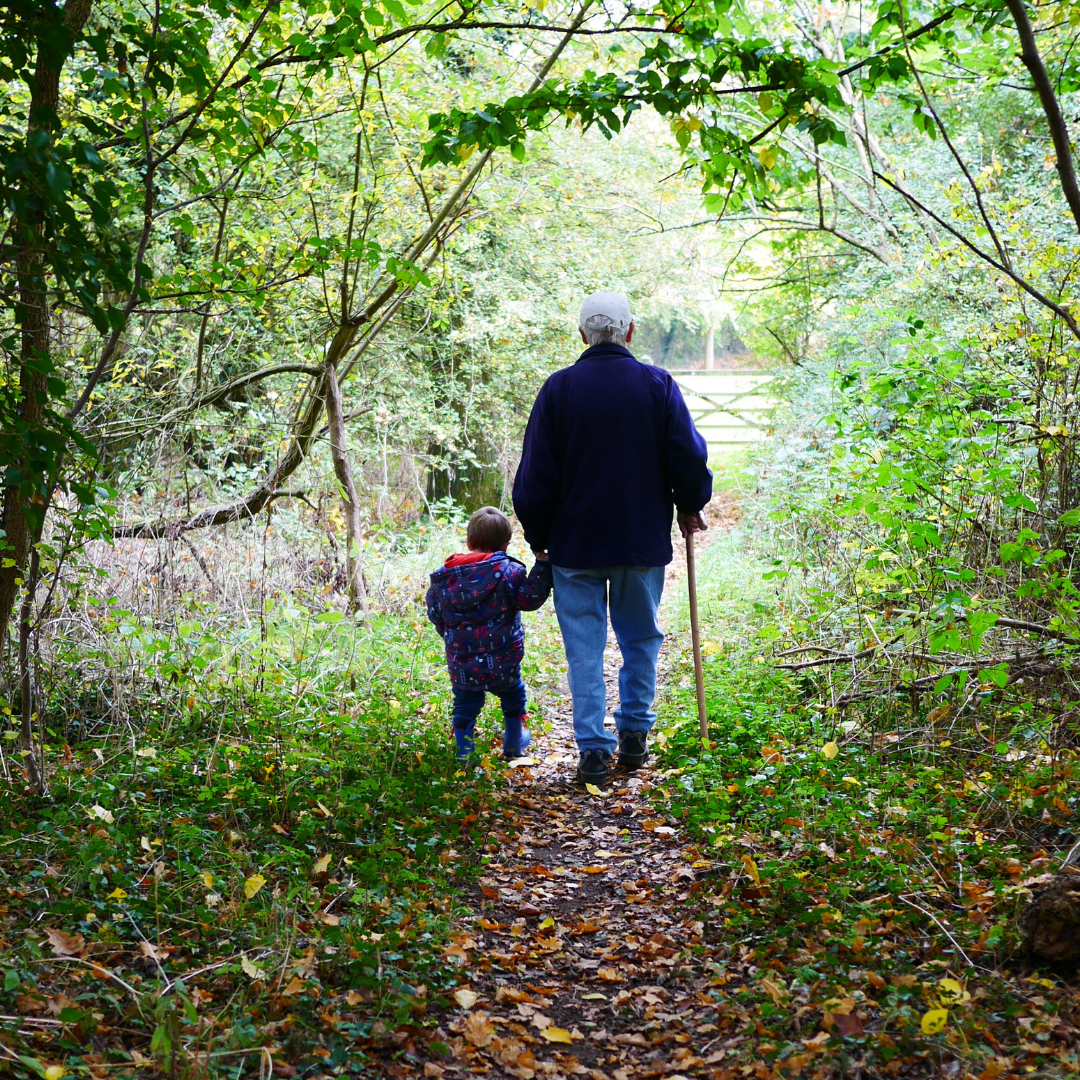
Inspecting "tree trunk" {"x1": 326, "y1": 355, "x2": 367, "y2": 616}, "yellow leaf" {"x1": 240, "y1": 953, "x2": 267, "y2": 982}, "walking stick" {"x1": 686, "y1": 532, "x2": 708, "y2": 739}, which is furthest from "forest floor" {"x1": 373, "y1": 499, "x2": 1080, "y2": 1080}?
"tree trunk" {"x1": 326, "y1": 355, "x2": 367, "y2": 616}

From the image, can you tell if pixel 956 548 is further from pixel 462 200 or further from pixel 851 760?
pixel 462 200

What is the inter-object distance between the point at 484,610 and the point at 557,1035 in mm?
2372

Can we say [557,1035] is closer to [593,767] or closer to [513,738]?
[593,767]

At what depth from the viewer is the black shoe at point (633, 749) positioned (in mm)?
4961

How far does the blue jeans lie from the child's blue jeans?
327mm

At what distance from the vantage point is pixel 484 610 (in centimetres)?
480

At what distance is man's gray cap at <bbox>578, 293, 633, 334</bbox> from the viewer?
4.82 meters

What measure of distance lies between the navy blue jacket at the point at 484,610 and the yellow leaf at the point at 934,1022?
271 cm

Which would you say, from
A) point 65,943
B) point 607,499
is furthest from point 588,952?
point 607,499

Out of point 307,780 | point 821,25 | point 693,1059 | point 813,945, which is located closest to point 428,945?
point 693,1059

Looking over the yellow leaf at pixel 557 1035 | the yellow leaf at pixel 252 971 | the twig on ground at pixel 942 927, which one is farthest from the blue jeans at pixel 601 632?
the yellow leaf at pixel 252 971

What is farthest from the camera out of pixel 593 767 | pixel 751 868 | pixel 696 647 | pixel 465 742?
pixel 696 647

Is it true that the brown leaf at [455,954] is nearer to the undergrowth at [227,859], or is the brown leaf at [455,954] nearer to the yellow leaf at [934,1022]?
the undergrowth at [227,859]

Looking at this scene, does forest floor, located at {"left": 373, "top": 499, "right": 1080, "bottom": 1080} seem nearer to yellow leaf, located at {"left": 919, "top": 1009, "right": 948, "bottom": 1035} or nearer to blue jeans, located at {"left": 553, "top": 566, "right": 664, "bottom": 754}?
yellow leaf, located at {"left": 919, "top": 1009, "right": 948, "bottom": 1035}
